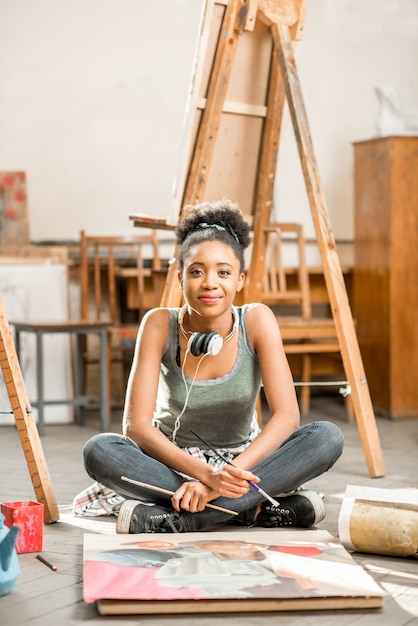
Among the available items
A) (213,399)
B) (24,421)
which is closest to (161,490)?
(213,399)

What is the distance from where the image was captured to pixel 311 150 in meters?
3.59

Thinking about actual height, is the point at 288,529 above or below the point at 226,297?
below

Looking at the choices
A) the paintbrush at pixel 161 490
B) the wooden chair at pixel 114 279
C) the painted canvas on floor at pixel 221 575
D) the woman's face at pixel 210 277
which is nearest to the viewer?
the painted canvas on floor at pixel 221 575

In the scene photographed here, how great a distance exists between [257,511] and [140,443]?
1.31 feet

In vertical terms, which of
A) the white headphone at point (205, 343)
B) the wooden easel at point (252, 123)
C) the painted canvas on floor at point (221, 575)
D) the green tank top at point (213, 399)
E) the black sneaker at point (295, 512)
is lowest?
the black sneaker at point (295, 512)

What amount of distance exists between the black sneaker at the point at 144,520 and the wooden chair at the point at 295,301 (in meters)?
2.50

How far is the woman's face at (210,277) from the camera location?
2.67 m

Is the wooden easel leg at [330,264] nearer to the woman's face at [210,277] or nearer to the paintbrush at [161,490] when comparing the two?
the woman's face at [210,277]

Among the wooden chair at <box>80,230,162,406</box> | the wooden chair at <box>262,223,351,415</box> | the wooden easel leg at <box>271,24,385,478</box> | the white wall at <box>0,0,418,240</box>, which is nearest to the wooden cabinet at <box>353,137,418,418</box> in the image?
the wooden chair at <box>262,223,351,415</box>

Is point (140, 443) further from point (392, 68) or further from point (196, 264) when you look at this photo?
point (392, 68)

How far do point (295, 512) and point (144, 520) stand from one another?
1.47 ft

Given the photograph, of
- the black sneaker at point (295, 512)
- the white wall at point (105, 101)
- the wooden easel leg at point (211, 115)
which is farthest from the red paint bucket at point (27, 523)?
the white wall at point (105, 101)

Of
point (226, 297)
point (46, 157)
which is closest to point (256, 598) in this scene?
point (226, 297)

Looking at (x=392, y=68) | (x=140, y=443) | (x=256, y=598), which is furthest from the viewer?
(x=392, y=68)
